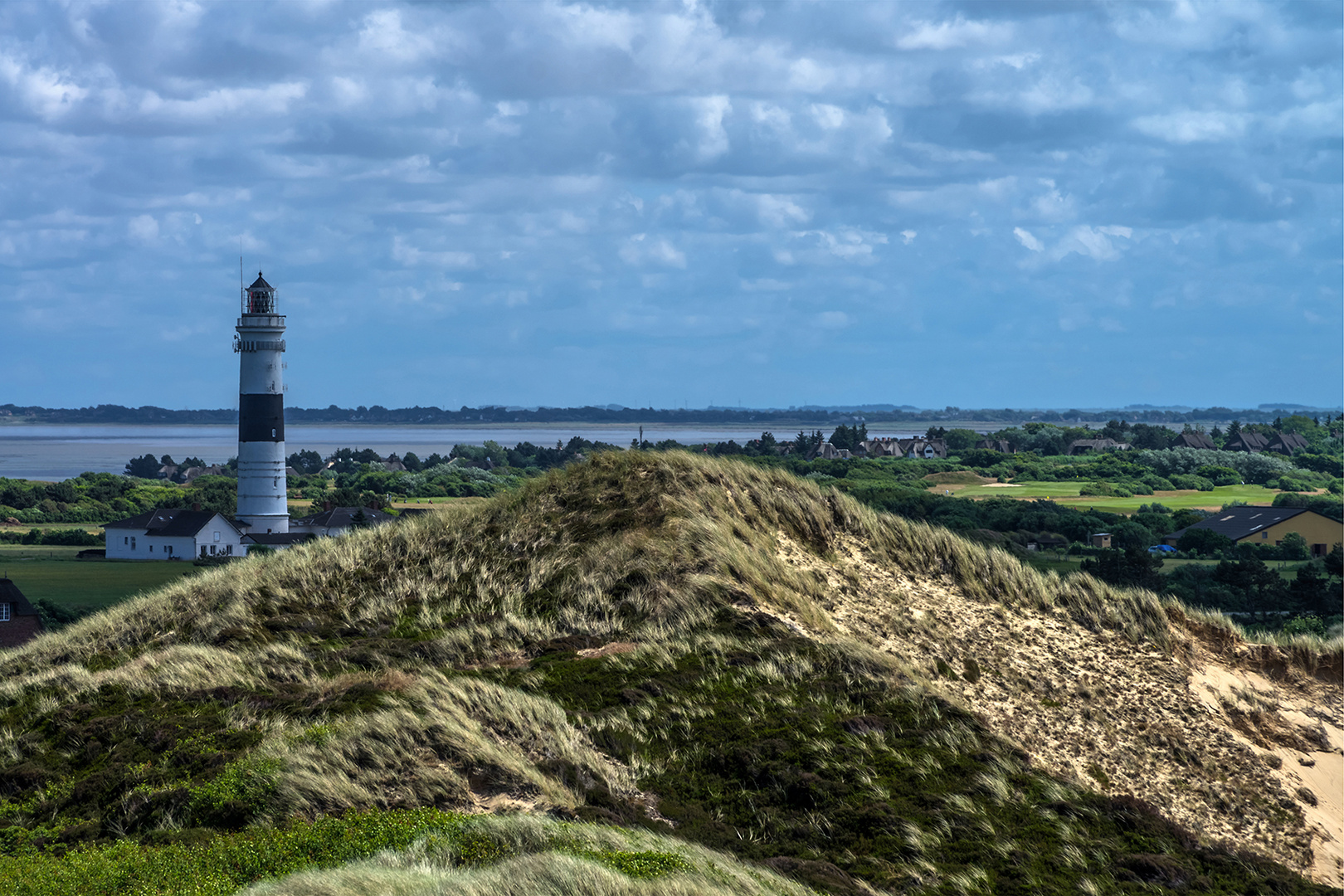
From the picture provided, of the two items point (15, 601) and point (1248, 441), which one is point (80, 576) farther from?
point (1248, 441)

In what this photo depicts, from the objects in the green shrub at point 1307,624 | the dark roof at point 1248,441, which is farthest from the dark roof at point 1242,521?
the dark roof at point 1248,441

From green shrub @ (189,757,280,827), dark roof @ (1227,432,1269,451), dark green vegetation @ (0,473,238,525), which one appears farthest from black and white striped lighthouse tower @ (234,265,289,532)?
dark roof @ (1227,432,1269,451)

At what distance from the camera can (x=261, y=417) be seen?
221 ft

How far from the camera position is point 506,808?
1190cm

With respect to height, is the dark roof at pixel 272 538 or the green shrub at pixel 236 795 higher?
the green shrub at pixel 236 795

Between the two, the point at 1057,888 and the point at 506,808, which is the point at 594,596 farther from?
the point at 1057,888

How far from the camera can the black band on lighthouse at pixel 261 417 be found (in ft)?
220

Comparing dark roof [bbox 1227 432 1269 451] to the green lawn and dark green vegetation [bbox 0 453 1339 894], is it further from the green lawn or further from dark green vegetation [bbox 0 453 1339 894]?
dark green vegetation [bbox 0 453 1339 894]

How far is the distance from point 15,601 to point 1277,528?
6064cm

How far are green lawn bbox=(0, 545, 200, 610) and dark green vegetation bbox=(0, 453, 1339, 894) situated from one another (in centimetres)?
3298

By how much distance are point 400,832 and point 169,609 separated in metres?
11.8

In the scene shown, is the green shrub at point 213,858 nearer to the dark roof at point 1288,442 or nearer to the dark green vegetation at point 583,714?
the dark green vegetation at point 583,714

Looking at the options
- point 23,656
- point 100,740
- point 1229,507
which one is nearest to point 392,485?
point 1229,507

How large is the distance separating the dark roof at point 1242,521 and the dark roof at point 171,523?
177ft
